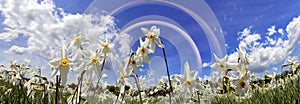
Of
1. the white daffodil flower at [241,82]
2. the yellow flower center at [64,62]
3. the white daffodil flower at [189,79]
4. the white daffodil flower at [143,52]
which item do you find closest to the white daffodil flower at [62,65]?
the yellow flower center at [64,62]

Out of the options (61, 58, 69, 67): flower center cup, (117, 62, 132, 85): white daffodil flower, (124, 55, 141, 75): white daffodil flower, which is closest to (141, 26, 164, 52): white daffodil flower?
(124, 55, 141, 75): white daffodil flower

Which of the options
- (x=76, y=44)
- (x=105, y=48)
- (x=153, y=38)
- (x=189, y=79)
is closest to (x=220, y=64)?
(x=189, y=79)

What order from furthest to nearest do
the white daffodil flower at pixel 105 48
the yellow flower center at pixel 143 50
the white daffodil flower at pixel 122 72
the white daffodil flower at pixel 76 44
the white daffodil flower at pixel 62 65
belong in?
the yellow flower center at pixel 143 50, the white daffodil flower at pixel 122 72, the white daffodil flower at pixel 105 48, the white daffodil flower at pixel 76 44, the white daffodil flower at pixel 62 65

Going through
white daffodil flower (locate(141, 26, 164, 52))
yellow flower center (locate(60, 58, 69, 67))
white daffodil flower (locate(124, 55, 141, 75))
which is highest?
white daffodil flower (locate(141, 26, 164, 52))

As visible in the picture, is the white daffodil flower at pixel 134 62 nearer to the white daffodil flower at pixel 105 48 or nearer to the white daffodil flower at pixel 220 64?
the white daffodil flower at pixel 105 48

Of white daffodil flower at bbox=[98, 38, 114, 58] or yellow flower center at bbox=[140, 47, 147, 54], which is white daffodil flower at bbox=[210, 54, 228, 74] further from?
white daffodil flower at bbox=[98, 38, 114, 58]

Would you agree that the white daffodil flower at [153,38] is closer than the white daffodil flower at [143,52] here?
No

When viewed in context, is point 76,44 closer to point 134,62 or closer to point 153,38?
point 134,62

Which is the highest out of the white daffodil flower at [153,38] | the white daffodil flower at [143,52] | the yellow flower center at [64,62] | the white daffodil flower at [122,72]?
the white daffodil flower at [153,38]

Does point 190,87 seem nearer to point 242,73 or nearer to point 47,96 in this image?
point 242,73

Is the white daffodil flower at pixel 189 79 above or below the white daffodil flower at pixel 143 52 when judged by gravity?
below

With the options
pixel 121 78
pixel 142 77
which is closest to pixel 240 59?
pixel 121 78
